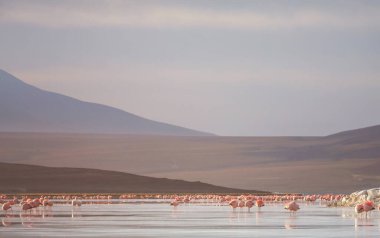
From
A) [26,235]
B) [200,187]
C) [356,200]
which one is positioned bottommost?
[26,235]

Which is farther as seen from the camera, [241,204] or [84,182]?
[84,182]

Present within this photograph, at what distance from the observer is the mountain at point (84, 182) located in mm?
123500

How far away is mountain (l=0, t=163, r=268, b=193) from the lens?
405ft

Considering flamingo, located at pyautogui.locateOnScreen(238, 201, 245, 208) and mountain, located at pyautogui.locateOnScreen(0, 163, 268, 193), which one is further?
mountain, located at pyautogui.locateOnScreen(0, 163, 268, 193)

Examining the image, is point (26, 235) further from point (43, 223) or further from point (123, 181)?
point (123, 181)

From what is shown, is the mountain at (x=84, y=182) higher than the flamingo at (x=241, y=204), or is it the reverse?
the mountain at (x=84, y=182)

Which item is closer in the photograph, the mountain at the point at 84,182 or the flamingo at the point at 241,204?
the flamingo at the point at 241,204

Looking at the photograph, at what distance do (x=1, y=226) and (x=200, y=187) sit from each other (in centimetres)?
9945

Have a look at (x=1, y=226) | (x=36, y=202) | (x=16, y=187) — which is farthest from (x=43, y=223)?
(x=16, y=187)

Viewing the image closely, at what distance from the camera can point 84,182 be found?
427 feet

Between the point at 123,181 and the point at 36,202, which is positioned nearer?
the point at 36,202

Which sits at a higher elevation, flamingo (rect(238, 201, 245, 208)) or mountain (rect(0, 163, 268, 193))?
mountain (rect(0, 163, 268, 193))

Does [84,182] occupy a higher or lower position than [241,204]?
higher

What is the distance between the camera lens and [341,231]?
29.7 m
